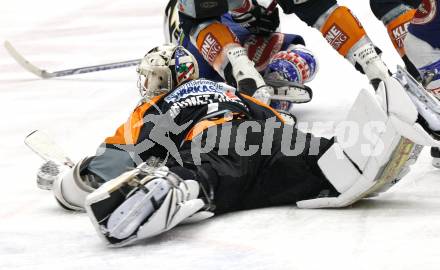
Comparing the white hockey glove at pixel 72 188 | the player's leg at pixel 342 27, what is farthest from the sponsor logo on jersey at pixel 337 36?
the white hockey glove at pixel 72 188

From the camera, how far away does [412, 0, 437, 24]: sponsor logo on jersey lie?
11.0 feet

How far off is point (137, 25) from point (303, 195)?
367 cm

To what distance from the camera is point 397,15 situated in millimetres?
3666

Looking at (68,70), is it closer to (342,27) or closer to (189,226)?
(342,27)

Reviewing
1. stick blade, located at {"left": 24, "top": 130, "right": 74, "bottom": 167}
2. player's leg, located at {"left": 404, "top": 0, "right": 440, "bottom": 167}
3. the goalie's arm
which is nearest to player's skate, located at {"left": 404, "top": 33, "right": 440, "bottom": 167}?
player's leg, located at {"left": 404, "top": 0, "right": 440, "bottom": 167}

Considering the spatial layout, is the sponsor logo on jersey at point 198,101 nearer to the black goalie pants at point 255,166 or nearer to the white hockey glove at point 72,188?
the black goalie pants at point 255,166

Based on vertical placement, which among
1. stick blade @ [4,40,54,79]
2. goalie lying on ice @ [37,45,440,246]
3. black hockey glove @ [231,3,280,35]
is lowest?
stick blade @ [4,40,54,79]

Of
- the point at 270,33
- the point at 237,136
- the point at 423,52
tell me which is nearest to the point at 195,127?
the point at 237,136

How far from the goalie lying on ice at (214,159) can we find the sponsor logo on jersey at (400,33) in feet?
3.30

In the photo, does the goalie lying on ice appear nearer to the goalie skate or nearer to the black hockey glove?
the goalie skate

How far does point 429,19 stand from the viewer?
11.0 ft

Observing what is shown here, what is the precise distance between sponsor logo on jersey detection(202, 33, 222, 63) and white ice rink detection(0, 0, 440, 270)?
45 centimetres

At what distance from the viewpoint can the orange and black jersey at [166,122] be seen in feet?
8.70

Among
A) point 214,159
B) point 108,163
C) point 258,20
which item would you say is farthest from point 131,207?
point 258,20
